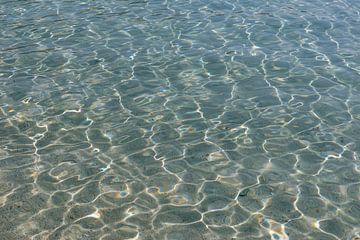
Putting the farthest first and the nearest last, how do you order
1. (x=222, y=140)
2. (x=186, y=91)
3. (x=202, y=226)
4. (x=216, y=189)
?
1. (x=186, y=91)
2. (x=222, y=140)
3. (x=216, y=189)
4. (x=202, y=226)

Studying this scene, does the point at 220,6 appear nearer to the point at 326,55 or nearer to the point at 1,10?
the point at 326,55

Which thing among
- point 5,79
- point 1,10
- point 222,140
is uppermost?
point 222,140

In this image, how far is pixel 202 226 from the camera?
19.1 feet

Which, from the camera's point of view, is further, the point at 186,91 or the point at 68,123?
the point at 186,91

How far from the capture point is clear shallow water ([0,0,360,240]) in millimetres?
5984

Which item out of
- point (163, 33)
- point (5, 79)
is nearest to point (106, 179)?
point (5, 79)

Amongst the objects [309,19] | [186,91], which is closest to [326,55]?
[309,19]

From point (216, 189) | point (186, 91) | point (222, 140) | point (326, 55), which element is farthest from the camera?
point (326, 55)

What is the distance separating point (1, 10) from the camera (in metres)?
13.3

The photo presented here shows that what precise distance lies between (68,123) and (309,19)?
22.2 ft

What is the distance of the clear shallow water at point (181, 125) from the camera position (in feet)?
19.6

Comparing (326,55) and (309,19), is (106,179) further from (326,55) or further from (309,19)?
(309,19)

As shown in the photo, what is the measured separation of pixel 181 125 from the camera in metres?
7.93

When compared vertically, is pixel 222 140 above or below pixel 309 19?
above
